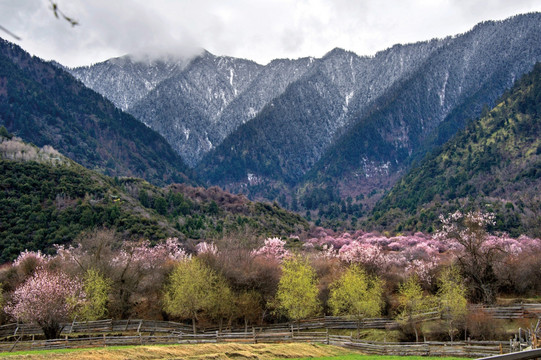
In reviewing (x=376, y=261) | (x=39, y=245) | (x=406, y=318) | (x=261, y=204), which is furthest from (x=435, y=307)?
(x=261, y=204)

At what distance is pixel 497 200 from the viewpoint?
5172 inches

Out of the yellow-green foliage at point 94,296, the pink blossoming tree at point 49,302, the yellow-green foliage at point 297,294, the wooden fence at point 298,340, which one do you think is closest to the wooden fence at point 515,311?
the wooden fence at point 298,340

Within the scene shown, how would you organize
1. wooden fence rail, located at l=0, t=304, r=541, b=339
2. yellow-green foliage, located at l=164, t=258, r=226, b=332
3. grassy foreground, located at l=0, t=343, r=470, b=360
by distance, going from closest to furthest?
1. grassy foreground, located at l=0, t=343, r=470, b=360
2. wooden fence rail, located at l=0, t=304, r=541, b=339
3. yellow-green foliage, located at l=164, t=258, r=226, b=332

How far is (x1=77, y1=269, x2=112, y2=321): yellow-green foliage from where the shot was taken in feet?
164

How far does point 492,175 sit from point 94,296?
472ft

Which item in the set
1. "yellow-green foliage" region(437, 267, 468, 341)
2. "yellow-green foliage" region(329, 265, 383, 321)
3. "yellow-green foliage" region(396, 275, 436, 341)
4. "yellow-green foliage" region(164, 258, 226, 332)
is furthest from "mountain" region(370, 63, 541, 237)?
"yellow-green foliage" region(164, 258, 226, 332)

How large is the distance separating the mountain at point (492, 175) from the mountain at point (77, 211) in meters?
48.6

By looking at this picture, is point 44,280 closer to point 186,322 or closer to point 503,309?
point 186,322

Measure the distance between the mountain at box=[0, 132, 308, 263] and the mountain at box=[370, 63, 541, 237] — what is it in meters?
48.6

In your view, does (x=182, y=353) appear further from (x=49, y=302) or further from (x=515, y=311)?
(x=515, y=311)

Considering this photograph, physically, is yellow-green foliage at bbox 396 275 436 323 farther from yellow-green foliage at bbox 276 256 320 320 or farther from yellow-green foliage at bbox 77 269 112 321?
yellow-green foliage at bbox 77 269 112 321

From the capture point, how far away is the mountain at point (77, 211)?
91.1 m

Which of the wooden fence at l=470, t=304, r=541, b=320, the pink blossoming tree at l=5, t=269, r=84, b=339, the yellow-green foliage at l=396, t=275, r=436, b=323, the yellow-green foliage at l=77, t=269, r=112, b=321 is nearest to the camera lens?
the pink blossoming tree at l=5, t=269, r=84, b=339

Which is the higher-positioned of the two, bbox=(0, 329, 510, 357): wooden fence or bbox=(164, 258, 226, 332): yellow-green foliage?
bbox=(164, 258, 226, 332): yellow-green foliage
